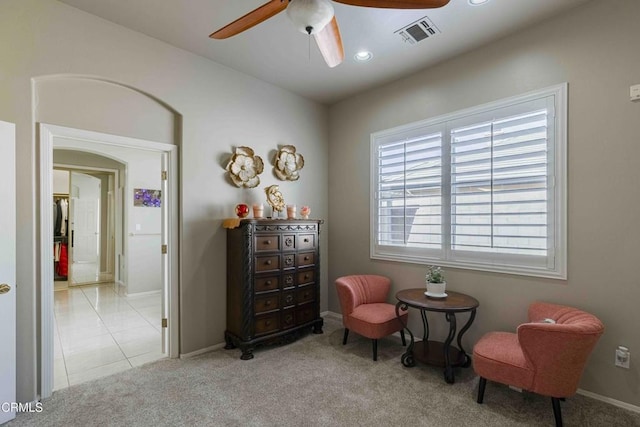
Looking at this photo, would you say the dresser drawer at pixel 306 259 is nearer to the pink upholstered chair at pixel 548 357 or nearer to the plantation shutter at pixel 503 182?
the plantation shutter at pixel 503 182

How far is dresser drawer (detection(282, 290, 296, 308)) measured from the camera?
335 centimetres

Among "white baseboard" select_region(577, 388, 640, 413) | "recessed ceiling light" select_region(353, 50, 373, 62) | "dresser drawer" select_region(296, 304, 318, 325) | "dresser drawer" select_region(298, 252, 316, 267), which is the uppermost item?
"recessed ceiling light" select_region(353, 50, 373, 62)

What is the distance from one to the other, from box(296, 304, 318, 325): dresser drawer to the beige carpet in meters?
0.54

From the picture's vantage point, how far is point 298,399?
92.3 inches

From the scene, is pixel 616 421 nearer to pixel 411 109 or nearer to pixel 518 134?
pixel 518 134

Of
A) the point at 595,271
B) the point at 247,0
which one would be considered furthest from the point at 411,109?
the point at 595,271

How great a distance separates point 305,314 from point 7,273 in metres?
2.59

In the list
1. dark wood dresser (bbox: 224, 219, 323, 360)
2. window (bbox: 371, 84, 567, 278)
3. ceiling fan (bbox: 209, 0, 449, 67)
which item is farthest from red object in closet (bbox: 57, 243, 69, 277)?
ceiling fan (bbox: 209, 0, 449, 67)

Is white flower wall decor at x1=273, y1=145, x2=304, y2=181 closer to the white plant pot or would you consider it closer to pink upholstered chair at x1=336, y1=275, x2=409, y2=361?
pink upholstered chair at x1=336, y1=275, x2=409, y2=361

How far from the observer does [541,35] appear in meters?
2.64

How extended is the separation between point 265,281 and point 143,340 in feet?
5.60

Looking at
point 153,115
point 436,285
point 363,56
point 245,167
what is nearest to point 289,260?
point 245,167

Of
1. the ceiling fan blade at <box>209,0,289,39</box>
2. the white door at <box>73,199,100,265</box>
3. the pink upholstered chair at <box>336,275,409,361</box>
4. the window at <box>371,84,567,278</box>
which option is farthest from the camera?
the white door at <box>73,199,100,265</box>

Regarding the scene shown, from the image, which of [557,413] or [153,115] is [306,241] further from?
[557,413]
